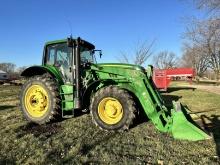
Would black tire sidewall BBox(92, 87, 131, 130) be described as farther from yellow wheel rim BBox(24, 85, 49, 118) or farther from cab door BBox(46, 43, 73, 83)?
yellow wheel rim BBox(24, 85, 49, 118)

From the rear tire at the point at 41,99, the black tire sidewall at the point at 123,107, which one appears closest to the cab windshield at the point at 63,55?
the rear tire at the point at 41,99

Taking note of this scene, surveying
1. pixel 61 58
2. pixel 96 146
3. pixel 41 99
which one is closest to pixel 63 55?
pixel 61 58

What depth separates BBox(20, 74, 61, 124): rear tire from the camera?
7941mm

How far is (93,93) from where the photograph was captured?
26.3 ft

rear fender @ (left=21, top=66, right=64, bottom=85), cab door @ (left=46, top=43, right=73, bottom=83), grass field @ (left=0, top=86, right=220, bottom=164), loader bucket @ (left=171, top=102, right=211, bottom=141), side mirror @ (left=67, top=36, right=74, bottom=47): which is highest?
side mirror @ (left=67, top=36, right=74, bottom=47)

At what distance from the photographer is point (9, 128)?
7.76m

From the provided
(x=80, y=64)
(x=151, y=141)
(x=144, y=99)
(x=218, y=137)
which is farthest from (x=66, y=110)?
(x=218, y=137)

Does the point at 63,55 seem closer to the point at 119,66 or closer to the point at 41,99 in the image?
the point at 41,99

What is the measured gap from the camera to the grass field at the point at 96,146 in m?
5.16

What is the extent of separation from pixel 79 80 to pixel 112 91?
1201mm

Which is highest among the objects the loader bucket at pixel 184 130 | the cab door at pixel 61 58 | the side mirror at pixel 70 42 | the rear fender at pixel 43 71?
the side mirror at pixel 70 42

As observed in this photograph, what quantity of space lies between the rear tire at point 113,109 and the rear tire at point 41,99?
4.13 ft

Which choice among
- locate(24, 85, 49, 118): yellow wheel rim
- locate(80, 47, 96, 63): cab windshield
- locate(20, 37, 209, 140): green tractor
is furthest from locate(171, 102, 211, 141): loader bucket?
locate(24, 85, 49, 118): yellow wheel rim

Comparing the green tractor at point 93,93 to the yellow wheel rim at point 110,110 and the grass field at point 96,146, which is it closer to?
the yellow wheel rim at point 110,110
